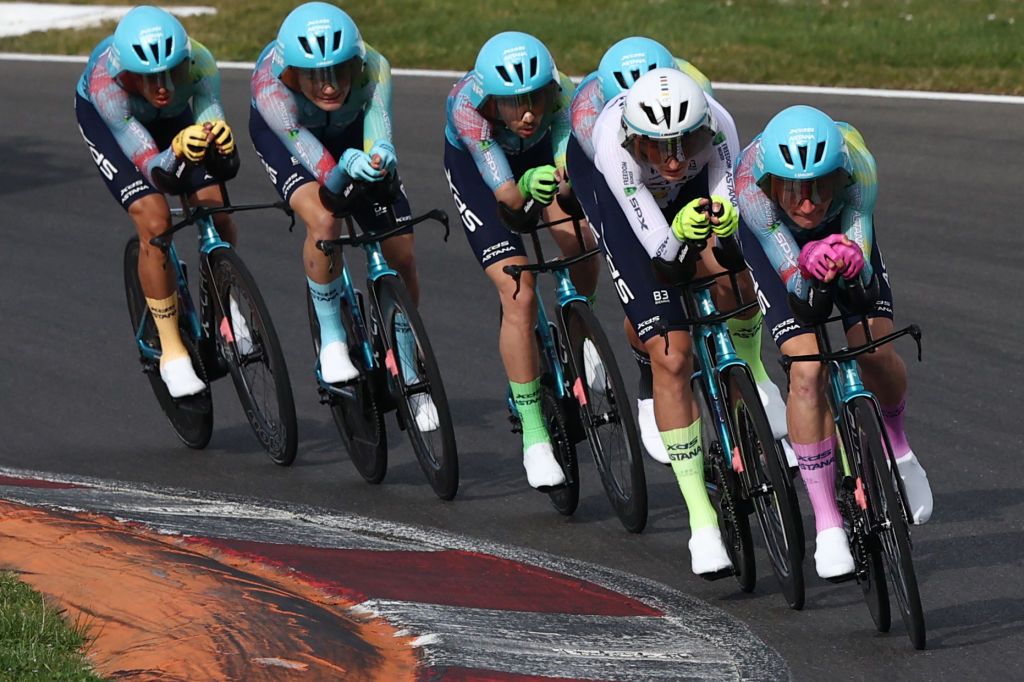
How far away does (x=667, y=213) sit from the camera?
278 inches

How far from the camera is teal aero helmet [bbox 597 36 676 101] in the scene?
7.33 meters

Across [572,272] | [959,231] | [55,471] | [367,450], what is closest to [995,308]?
[959,231]

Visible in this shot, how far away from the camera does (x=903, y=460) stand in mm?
6449

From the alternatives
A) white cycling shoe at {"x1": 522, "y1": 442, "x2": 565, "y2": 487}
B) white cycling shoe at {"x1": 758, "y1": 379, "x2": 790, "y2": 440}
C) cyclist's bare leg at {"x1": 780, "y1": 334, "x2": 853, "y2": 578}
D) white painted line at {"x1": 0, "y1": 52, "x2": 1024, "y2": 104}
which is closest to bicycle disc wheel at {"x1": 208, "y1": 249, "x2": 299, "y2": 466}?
white cycling shoe at {"x1": 522, "y1": 442, "x2": 565, "y2": 487}

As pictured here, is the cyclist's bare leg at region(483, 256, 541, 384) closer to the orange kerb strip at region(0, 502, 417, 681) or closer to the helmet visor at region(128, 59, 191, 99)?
the orange kerb strip at region(0, 502, 417, 681)

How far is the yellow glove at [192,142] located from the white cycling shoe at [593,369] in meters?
1.83

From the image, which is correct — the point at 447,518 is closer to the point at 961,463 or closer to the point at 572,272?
the point at 572,272

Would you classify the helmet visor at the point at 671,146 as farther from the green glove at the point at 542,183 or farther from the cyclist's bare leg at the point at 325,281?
the cyclist's bare leg at the point at 325,281

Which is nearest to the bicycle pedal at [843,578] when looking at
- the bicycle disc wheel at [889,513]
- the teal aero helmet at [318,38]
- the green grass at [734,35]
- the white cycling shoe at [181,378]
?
the bicycle disc wheel at [889,513]

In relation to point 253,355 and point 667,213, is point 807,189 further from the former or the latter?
point 253,355

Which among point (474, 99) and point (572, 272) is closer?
point (474, 99)

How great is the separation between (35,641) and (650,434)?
3.16 metres

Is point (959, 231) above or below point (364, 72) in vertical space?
below

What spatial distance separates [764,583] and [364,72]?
2.83 meters
